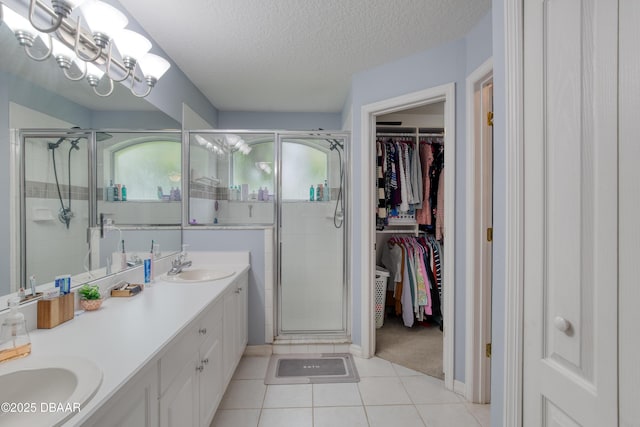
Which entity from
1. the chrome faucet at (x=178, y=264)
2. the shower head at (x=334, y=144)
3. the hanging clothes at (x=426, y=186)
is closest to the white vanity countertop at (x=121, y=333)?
the chrome faucet at (x=178, y=264)

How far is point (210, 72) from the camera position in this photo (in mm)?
2484

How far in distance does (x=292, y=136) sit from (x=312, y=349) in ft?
6.43

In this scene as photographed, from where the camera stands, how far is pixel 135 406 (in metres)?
0.88

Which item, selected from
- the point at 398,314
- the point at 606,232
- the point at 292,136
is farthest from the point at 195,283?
the point at 398,314

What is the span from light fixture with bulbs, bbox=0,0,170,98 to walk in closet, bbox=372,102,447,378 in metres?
2.05

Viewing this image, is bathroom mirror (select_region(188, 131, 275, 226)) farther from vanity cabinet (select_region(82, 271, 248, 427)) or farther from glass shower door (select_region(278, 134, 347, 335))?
vanity cabinet (select_region(82, 271, 248, 427))

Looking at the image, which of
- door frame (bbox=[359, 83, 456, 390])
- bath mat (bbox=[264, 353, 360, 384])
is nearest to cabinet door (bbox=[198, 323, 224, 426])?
bath mat (bbox=[264, 353, 360, 384])

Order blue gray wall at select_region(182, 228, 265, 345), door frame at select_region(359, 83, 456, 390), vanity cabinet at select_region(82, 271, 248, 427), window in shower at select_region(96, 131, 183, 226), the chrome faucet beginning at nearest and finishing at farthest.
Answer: vanity cabinet at select_region(82, 271, 248, 427) < window in shower at select_region(96, 131, 183, 226) < door frame at select_region(359, 83, 456, 390) < the chrome faucet < blue gray wall at select_region(182, 228, 265, 345)

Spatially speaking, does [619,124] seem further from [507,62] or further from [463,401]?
[463,401]

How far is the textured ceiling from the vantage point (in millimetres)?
1685

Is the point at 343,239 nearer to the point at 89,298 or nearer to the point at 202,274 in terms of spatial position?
the point at 202,274

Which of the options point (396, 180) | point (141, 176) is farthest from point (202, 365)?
point (396, 180)

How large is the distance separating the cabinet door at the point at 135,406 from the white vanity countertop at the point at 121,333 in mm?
44

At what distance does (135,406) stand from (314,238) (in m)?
1.98
